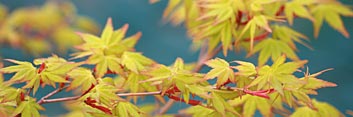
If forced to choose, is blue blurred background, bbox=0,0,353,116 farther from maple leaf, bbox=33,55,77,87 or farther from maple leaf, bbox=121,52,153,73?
maple leaf, bbox=33,55,77,87

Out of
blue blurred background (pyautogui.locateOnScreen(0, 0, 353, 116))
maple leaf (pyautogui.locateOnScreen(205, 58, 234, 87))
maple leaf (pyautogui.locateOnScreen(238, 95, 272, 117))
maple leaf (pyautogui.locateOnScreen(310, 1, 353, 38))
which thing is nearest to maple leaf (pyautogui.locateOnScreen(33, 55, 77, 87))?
maple leaf (pyautogui.locateOnScreen(205, 58, 234, 87))

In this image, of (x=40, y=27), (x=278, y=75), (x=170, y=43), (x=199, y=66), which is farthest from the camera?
(x=170, y=43)

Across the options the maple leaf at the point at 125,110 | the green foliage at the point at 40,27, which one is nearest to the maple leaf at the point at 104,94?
the maple leaf at the point at 125,110

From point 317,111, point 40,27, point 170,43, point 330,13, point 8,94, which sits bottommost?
point 317,111

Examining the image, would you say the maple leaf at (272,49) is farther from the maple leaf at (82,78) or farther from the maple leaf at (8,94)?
the maple leaf at (8,94)

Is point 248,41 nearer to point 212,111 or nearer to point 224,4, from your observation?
point 224,4

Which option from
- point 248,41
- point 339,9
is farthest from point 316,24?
point 248,41

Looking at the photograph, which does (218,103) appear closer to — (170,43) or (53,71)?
(53,71)

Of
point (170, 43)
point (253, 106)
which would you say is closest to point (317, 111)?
point (253, 106)
